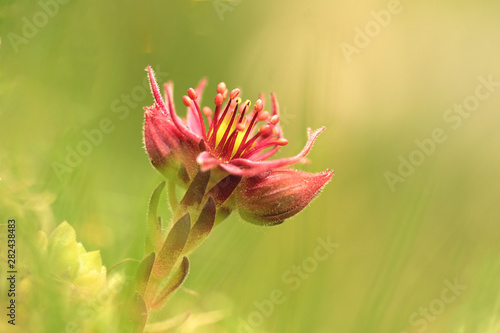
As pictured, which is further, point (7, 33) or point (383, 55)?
point (383, 55)


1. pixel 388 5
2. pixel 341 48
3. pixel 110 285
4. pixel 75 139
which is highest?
pixel 388 5

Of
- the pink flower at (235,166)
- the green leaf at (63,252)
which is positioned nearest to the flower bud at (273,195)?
the pink flower at (235,166)

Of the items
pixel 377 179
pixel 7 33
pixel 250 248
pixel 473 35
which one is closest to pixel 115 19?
pixel 7 33

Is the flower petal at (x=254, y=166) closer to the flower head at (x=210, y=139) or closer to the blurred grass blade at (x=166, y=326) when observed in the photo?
the flower head at (x=210, y=139)

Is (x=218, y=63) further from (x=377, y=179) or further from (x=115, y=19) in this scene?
(x=377, y=179)

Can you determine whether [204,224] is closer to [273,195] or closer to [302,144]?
[273,195]

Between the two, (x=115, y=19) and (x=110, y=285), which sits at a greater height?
(x=115, y=19)

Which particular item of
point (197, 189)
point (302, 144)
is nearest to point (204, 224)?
point (197, 189)

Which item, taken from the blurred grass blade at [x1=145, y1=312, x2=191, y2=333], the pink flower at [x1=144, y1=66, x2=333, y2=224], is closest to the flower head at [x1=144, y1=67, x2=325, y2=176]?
the pink flower at [x1=144, y1=66, x2=333, y2=224]
